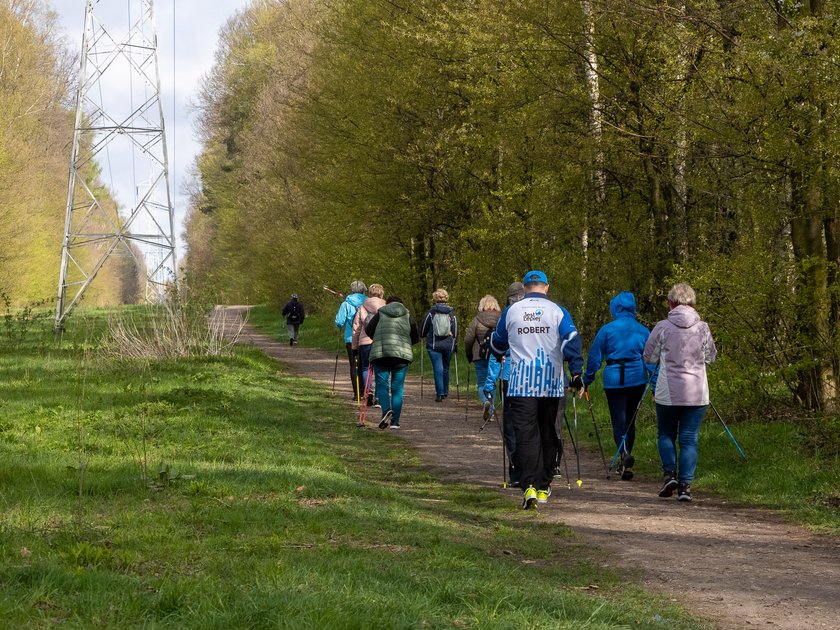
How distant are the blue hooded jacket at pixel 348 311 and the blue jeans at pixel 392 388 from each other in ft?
12.7

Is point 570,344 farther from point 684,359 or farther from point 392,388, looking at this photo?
point 392,388

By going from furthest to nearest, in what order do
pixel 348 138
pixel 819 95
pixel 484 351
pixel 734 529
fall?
pixel 348 138 < pixel 484 351 < pixel 819 95 < pixel 734 529

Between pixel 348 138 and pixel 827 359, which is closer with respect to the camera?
pixel 827 359

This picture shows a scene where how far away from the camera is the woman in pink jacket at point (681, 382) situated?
396 inches

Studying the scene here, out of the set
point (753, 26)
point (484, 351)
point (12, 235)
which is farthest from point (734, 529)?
point (12, 235)

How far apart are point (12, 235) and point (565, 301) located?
31.0m

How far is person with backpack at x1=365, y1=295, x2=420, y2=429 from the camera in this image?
15.3m

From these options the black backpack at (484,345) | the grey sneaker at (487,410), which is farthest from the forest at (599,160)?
the grey sneaker at (487,410)

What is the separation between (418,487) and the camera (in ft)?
35.2

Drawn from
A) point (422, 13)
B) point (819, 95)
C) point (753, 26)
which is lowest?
point (819, 95)

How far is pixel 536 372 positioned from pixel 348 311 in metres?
10.5

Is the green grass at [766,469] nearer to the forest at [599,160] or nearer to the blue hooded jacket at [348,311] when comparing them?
the forest at [599,160]

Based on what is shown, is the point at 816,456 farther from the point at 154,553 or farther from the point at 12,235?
the point at 12,235

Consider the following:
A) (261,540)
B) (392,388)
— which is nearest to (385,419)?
(392,388)
